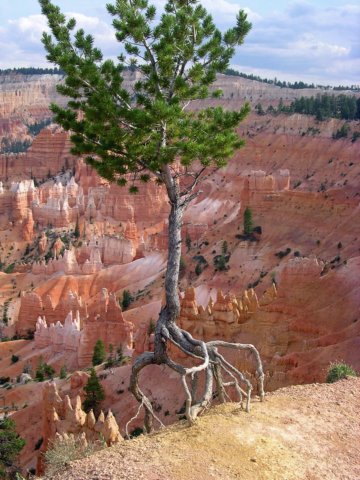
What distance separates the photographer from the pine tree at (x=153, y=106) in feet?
40.8

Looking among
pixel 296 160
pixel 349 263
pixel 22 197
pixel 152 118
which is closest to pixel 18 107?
pixel 22 197

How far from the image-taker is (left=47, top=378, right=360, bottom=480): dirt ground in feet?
31.1

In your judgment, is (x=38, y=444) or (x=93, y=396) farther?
(x=93, y=396)

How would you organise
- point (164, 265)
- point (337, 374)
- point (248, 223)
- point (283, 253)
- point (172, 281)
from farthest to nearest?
point (164, 265), point (248, 223), point (283, 253), point (337, 374), point (172, 281)

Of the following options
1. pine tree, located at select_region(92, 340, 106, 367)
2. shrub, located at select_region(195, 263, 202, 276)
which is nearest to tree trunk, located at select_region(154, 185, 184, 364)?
pine tree, located at select_region(92, 340, 106, 367)

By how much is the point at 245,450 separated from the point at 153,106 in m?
6.66

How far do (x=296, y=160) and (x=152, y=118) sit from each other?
7582 cm

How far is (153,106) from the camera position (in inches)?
471

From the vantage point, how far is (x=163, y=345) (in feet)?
41.1

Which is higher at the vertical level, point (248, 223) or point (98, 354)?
point (248, 223)

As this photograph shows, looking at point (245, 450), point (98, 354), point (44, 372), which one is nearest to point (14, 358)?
point (44, 372)

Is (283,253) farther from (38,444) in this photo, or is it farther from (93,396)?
(38,444)

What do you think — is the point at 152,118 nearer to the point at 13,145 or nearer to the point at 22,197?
the point at 22,197

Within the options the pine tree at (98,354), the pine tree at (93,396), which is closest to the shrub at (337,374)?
the pine tree at (93,396)
